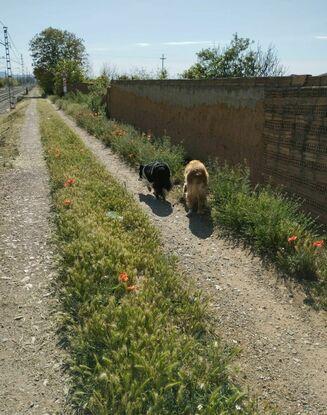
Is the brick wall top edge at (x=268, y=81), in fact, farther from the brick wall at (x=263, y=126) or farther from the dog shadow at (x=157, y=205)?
the dog shadow at (x=157, y=205)

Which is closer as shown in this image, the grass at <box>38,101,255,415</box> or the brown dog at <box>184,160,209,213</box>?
the grass at <box>38,101,255,415</box>

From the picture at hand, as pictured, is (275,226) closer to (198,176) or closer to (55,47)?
(198,176)

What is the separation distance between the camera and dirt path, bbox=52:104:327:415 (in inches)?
124

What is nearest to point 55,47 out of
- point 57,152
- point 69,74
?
point 69,74

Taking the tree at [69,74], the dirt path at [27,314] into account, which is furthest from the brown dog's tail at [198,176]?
the tree at [69,74]

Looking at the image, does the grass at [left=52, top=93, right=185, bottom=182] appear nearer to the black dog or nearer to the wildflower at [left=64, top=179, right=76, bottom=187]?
the black dog

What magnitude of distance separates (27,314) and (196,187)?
3605 millimetres

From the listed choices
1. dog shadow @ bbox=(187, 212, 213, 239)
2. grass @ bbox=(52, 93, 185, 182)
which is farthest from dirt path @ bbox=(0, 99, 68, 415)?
grass @ bbox=(52, 93, 185, 182)

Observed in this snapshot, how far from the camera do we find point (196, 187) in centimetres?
659

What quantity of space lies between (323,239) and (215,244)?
1483 mm

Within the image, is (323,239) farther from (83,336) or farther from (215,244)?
(83,336)

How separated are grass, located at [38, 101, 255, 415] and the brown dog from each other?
3.89ft

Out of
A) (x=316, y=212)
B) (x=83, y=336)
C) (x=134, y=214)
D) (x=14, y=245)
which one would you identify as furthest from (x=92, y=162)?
(x=83, y=336)

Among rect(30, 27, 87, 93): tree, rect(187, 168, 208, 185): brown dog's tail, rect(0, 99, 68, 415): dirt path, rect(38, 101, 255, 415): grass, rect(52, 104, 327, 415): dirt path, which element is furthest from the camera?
rect(30, 27, 87, 93): tree
